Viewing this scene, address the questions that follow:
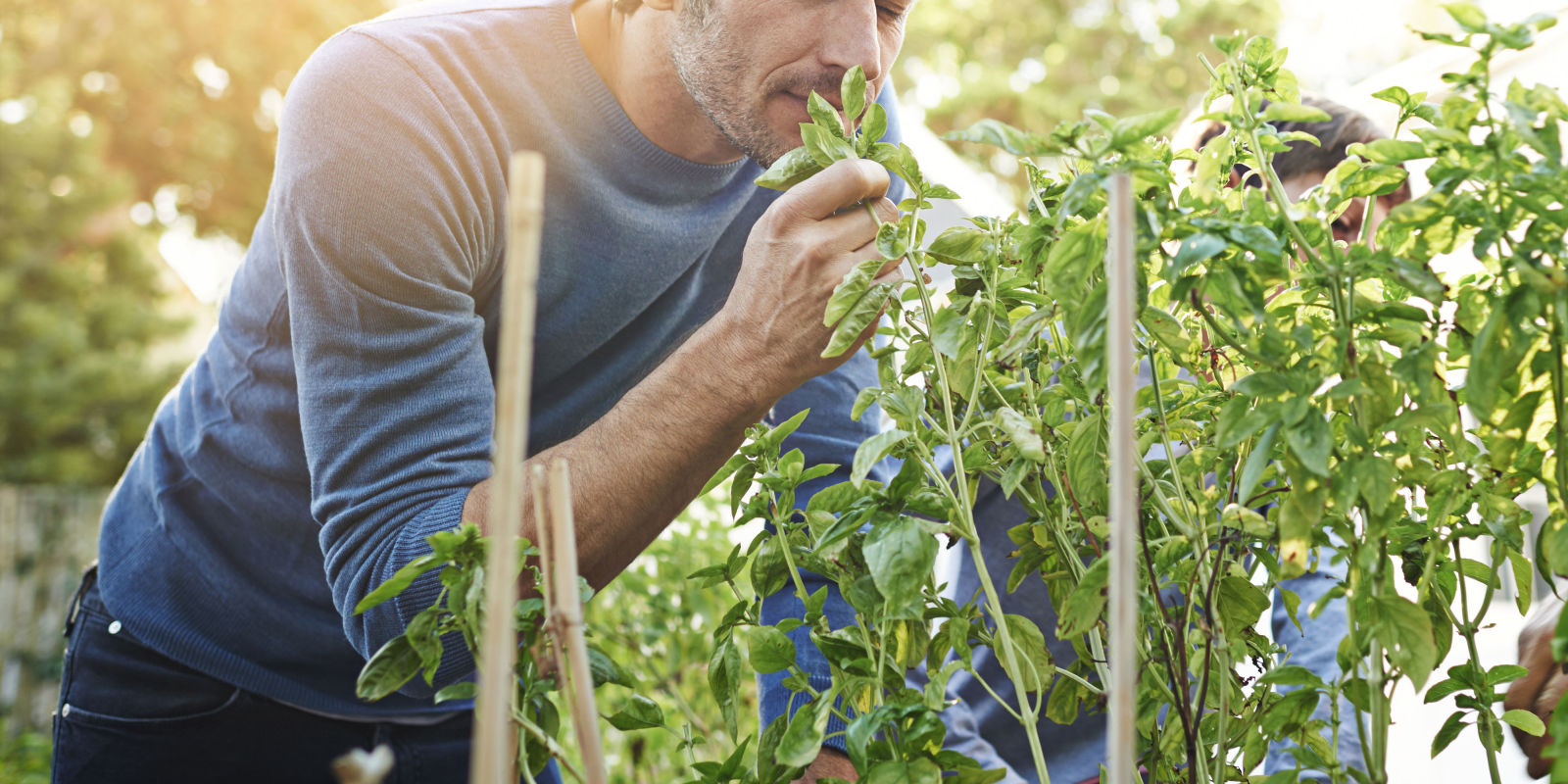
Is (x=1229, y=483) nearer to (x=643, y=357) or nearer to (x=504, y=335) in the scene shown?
(x=504, y=335)

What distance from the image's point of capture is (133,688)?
1792mm

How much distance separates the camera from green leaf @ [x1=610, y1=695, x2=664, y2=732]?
845 mm

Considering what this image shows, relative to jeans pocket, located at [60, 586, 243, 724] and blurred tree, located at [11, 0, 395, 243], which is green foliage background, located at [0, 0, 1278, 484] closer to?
blurred tree, located at [11, 0, 395, 243]

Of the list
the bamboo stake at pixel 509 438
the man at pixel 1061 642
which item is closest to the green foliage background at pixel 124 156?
the man at pixel 1061 642

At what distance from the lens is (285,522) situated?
1.72 metres

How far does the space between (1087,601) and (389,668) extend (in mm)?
476

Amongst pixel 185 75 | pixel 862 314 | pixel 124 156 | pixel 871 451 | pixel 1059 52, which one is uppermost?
pixel 1059 52

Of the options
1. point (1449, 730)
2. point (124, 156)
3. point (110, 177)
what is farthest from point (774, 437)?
point (124, 156)

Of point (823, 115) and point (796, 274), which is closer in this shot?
point (823, 115)

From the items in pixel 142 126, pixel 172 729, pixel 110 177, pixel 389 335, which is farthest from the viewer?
pixel 142 126

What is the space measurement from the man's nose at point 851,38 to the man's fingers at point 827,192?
397 mm

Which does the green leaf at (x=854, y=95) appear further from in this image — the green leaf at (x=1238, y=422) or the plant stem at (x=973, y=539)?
the green leaf at (x=1238, y=422)

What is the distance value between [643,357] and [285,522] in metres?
0.62

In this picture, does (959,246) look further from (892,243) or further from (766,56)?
(766,56)
